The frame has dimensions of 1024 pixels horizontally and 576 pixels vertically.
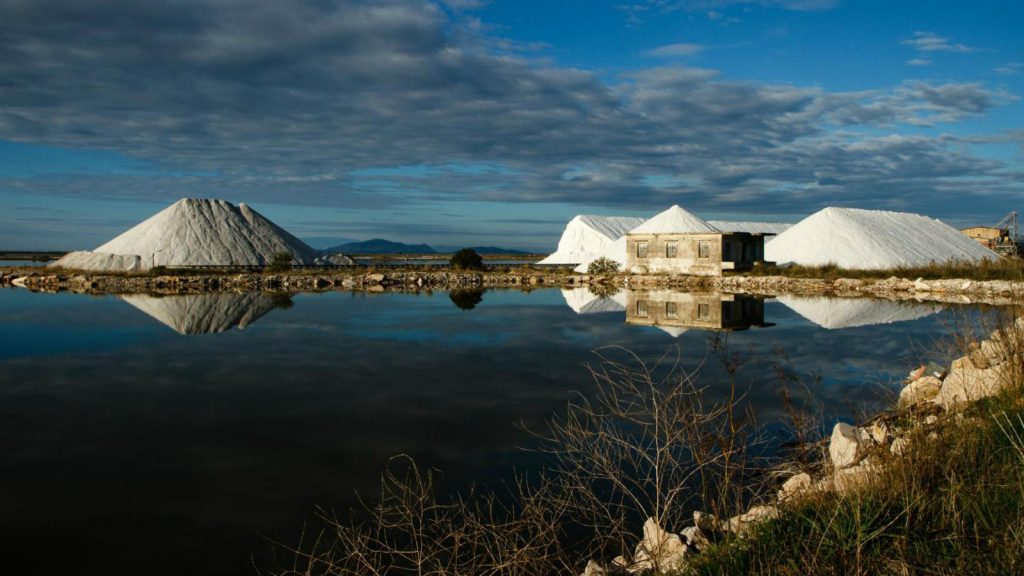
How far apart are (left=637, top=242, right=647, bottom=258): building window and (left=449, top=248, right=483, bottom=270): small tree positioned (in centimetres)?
1018

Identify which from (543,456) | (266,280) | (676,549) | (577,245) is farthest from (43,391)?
(577,245)

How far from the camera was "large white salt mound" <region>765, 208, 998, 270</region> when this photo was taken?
1437 inches

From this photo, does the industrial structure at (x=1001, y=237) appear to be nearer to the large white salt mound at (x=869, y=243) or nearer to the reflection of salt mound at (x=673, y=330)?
the large white salt mound at (x=869, y=243)

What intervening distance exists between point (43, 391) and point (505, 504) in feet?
23.5

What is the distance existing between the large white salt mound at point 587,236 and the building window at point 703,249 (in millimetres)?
20672

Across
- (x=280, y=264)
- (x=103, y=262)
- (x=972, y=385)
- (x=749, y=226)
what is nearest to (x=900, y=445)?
(x=972, y=385)

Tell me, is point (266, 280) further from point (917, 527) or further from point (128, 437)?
point (917, 527)

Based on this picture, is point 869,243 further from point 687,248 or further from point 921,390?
point 921,390

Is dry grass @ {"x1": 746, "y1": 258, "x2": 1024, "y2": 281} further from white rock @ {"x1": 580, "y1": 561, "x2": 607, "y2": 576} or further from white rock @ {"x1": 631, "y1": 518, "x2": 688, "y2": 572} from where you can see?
white rock @ {"x1": 580, "y1": 561, "x2": 607, "y2": 576}

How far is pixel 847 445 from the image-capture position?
449 cm

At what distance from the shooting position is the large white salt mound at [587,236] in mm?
56188

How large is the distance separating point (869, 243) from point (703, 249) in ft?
37.2

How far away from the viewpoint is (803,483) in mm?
3910

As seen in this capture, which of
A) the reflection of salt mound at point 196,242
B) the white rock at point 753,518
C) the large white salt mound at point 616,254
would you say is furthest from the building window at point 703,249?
the white rock at point 753,518
